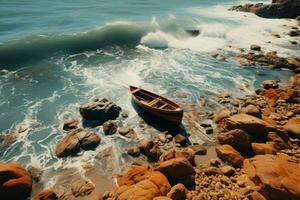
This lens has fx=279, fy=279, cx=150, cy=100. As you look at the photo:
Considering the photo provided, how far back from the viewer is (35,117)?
22.2 metres

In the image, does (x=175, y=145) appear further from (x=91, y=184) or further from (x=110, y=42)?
(x=110, y=42)

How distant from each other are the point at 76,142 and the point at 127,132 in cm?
364

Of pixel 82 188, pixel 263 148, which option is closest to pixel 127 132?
pixel 82 188

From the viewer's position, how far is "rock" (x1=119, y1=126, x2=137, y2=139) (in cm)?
1986

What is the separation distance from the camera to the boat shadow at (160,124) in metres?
20.1

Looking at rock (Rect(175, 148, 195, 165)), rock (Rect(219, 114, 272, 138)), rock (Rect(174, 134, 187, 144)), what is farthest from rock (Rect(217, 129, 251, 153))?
rock (Rect(174, 134, 187, 144))

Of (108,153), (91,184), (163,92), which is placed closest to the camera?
(91,184)

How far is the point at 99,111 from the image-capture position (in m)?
21.2

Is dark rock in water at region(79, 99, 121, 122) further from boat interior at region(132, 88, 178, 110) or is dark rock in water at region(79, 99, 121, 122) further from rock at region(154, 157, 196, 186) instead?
rock at region(154, 157, 196, 186)

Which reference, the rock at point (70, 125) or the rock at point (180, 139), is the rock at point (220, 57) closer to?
the rock at point (180, 139)

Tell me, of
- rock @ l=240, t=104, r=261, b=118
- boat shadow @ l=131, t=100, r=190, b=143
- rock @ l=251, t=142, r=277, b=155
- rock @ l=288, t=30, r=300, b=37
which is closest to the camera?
rock @ l=251, t=142, r=277, b=155

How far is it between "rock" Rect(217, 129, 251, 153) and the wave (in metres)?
24.6

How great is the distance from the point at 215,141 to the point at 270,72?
600 inches

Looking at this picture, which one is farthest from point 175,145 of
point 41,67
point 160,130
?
point 41,67
